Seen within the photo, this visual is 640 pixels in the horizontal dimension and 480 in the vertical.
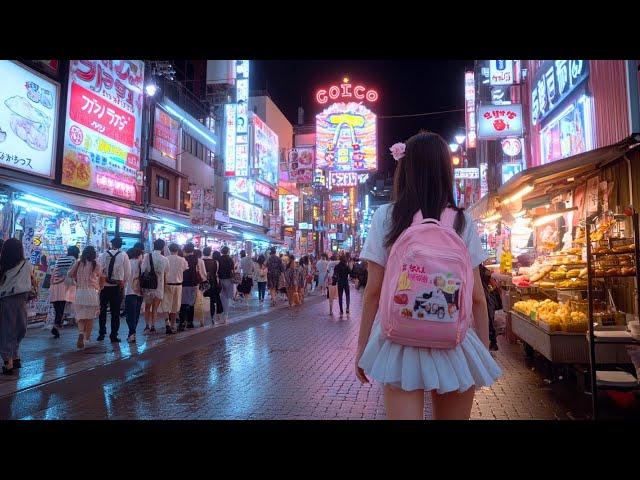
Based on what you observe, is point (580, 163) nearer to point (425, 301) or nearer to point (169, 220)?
point (425, 301)

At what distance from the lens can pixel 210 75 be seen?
29.2 metres

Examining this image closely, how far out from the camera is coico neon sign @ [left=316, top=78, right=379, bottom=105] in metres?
30.2

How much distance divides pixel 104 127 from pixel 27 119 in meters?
3.64

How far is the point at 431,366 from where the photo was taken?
2.25 metres

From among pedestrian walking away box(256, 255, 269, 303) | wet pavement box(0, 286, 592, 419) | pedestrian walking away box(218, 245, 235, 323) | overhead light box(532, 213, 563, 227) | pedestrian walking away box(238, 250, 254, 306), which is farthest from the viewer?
pedestrian walking away box(256, 255, 269, 303)

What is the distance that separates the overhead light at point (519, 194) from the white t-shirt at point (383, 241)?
23.5ft

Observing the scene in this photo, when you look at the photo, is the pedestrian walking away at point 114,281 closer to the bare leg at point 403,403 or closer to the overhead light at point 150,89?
the bare leg at point 403,403

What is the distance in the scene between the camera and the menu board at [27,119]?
12766 millimetres

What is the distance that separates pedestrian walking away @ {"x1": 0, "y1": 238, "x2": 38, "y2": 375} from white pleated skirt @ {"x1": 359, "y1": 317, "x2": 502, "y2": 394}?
6.68 meters

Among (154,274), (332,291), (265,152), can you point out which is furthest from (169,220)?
(265,152)

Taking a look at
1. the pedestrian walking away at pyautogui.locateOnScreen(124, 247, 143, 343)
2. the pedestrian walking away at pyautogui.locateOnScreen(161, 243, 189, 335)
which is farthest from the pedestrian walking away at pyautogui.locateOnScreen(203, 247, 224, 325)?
the pedestrian walking away at pyautogui.locateOnScreen(124, 247, 143, 343)

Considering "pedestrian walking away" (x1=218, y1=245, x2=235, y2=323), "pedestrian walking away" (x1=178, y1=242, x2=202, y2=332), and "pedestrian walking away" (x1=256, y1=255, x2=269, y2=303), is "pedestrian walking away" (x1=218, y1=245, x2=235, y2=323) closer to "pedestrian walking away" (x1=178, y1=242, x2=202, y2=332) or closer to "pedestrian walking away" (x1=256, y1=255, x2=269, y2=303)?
"pedestrian walking away" (x1=178, y1=242, x2=202, y2=332)
